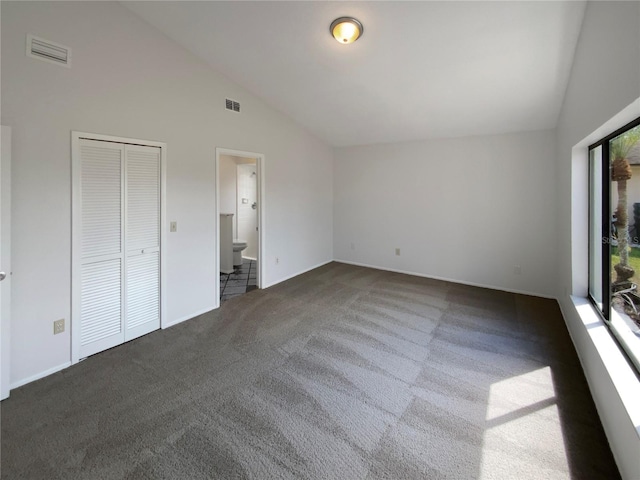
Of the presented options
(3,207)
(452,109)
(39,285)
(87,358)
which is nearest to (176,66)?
(3,207)

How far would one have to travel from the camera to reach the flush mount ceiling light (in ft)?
8.02

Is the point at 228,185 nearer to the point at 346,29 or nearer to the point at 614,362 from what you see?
the point at 346,29

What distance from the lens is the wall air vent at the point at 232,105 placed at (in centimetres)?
369

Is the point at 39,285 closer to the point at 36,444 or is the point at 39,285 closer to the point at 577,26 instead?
the point at 36,444

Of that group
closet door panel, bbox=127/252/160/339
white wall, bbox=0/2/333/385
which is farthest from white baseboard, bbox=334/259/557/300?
closet door panel, bbox=127/252/160/339

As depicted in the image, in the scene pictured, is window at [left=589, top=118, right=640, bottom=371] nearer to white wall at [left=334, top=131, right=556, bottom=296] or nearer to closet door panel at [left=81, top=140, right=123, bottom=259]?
white wall at [left=334, top=131, right=556, bottom=296]

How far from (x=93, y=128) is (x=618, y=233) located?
4.22 metres

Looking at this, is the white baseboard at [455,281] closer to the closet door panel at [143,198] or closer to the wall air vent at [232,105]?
the wall air vent at [232,105]

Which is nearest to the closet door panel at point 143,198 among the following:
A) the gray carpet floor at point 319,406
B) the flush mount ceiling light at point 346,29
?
the gray carpet floor at point 319,406

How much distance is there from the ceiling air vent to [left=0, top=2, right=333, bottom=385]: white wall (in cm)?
4

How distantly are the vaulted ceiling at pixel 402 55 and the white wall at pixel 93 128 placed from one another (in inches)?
13.4

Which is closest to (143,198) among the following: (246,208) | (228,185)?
(228,185)

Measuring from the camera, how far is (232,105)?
3.75 m

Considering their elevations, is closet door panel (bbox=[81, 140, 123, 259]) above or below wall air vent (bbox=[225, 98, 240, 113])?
below
